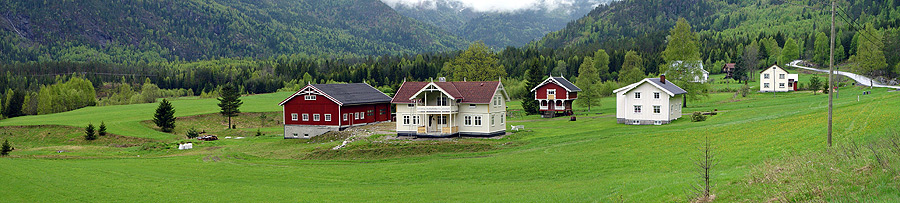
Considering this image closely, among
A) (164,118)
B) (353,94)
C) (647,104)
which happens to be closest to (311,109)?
(353,94)

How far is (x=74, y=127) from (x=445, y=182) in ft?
188

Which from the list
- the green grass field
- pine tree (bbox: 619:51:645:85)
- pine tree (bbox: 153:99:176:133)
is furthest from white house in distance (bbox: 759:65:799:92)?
pine tree (bbox: 153:99:176:133)

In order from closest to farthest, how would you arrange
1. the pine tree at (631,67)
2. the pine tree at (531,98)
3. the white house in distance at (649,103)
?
the white house in distance at (649,103) → the pine tree at (531,98) → the pine tree at (631,67)

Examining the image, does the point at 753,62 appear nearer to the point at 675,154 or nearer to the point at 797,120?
the point at 797,120

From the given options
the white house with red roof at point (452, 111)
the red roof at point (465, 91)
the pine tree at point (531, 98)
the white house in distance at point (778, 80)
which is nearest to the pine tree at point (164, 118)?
the red roof at point (465, 91)

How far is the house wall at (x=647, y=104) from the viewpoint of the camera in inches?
2288

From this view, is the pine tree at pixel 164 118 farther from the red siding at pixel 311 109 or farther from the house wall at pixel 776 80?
the house wall at pixel 776 80

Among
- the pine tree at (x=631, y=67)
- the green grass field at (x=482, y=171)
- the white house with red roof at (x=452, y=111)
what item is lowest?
the green grass field at (x=482, y=171)

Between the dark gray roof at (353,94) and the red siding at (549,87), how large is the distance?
2256 cm

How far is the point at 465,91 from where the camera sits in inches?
A: 2186

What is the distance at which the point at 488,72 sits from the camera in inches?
3711

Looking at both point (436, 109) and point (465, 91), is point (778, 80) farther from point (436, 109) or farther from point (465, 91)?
point (436, 109)

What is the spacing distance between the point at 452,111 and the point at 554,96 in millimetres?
30318

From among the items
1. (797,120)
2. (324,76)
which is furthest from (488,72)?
(324,76)
